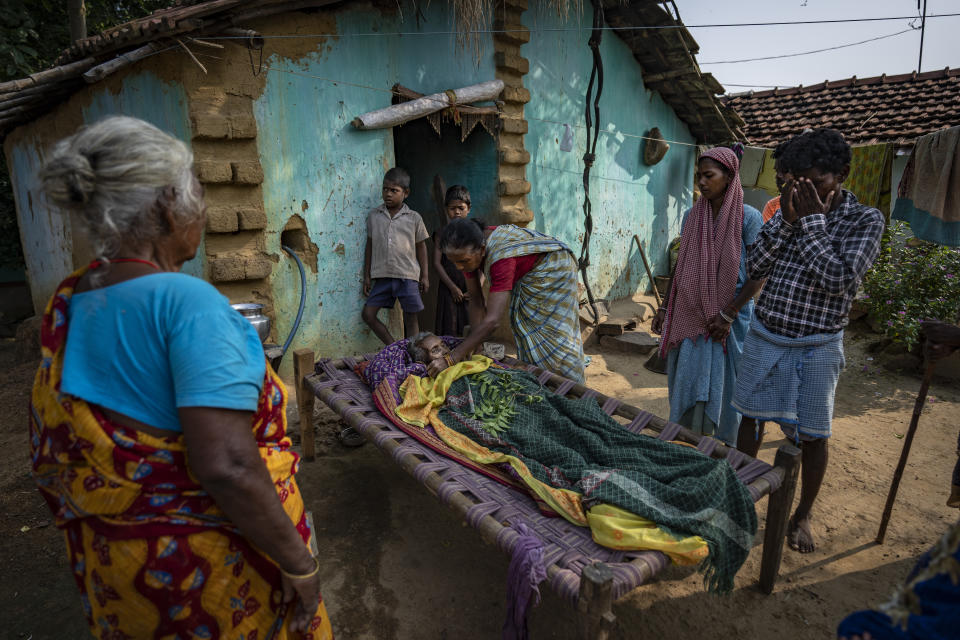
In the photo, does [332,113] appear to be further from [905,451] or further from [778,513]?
[905,451]

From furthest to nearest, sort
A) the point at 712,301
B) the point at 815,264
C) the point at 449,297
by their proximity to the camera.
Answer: the point at 449,297, the point at 712,301, the point at 815,264

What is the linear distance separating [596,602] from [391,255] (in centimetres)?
388

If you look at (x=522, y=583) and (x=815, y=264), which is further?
(x=815, y=264)

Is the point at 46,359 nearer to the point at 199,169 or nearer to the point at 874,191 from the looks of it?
the point at 199,169

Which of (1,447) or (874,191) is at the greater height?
(874,191)

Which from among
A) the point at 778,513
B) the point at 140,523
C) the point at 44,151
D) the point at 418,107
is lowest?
the point at 778,513

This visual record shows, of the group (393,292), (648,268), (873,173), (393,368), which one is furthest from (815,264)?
(873,173)

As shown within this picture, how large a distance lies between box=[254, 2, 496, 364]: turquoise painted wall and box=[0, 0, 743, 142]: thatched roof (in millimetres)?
371

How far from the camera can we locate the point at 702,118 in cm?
845

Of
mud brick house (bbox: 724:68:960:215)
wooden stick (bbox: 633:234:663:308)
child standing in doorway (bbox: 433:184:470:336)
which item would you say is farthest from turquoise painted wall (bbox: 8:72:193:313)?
mud brick house (bbox: 724:68:960:215)

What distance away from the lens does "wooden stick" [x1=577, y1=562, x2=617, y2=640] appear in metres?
1.62

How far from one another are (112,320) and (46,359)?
8.4 inches

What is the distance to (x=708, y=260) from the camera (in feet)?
10.5

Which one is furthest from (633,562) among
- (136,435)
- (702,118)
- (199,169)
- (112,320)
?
(702,118)
